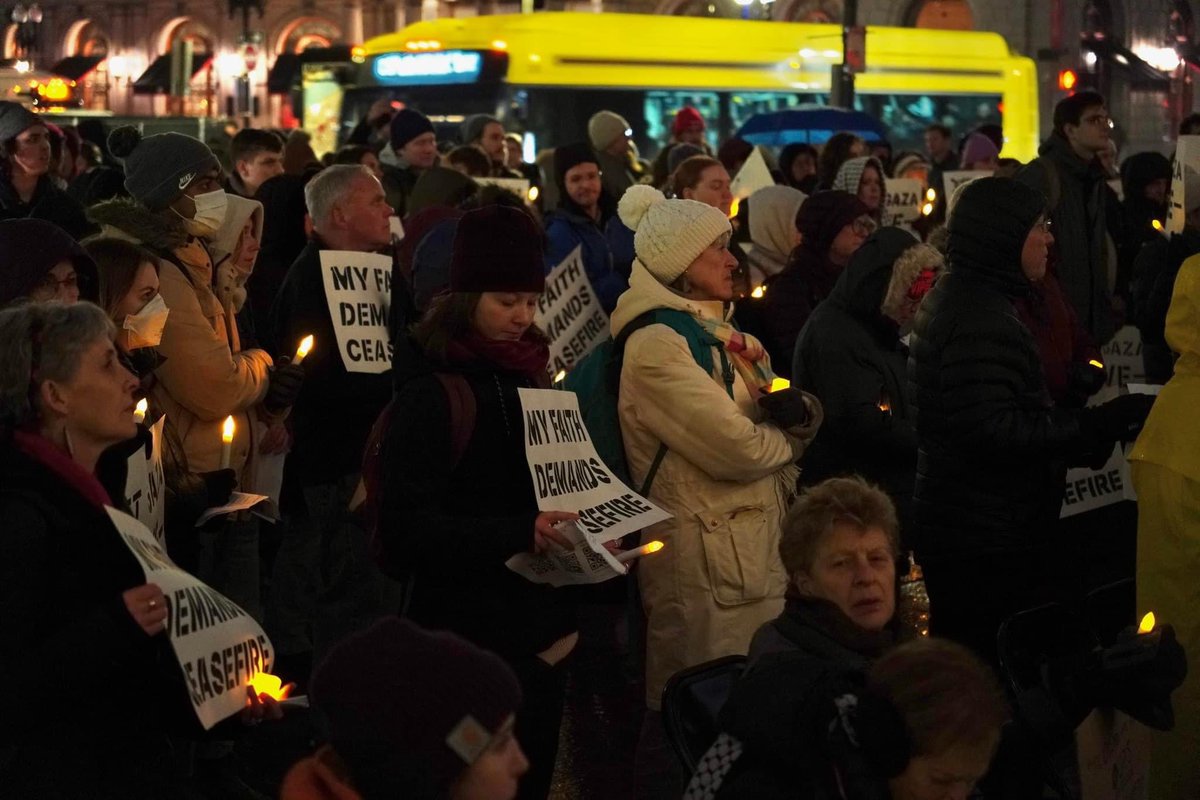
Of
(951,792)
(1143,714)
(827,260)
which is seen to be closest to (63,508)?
(951,792)

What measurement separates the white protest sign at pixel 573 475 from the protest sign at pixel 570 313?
8.61 feet

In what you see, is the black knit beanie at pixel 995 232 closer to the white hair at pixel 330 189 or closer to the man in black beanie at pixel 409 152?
the white hair at pixel 330 189

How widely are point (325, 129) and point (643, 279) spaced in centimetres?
1634

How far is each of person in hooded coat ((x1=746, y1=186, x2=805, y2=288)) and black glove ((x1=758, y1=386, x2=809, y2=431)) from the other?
4121 mm

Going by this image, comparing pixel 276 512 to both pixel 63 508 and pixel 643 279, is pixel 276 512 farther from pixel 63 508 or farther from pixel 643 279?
pixel 63 508

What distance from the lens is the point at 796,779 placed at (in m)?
3.24

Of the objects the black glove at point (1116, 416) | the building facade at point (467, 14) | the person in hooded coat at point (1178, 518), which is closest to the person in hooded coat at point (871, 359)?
the black glove at point (1116, 416)

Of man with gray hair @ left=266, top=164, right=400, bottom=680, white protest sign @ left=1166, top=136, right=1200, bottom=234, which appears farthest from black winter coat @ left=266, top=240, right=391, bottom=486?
white protest sign @ left=1166, top=136, right=1200, bottom=234

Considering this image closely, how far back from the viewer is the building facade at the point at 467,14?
127 feet

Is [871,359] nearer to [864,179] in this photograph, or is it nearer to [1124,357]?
[1124,357]

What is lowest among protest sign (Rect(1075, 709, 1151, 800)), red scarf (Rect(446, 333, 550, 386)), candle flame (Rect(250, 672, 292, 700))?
protest sign (Rect(1075, 709, 1151, 800))

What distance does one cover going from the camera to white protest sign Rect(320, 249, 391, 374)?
6.46 metres

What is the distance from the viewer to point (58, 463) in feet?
11.5

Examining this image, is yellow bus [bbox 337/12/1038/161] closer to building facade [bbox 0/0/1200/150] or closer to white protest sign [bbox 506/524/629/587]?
building facade [bbox 0/0/1200/150]
